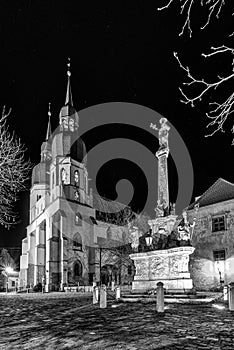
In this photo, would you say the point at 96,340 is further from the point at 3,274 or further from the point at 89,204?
the point at 3,274

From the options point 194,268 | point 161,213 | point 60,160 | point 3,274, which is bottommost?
point 3,274

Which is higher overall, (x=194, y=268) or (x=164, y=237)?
(x=164, y=237)

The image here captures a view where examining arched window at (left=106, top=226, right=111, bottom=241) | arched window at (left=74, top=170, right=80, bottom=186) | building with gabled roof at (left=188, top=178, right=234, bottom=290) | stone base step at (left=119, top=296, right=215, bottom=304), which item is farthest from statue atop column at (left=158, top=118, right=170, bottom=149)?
arched window at (left=106, top=226, right=111, bottom=241)

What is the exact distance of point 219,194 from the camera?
33.9m

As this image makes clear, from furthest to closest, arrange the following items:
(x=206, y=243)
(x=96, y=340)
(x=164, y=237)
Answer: (x=206, y=243), (x=164, y=237), (x=96, y=340)

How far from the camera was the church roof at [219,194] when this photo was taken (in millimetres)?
33062

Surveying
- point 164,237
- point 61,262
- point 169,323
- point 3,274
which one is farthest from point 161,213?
point 3,274

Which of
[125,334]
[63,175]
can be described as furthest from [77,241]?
[125,334]

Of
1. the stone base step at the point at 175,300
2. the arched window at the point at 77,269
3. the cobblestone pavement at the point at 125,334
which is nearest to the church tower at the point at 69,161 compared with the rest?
the arched window at the point at 77,269

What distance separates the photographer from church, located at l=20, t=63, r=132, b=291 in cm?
5472

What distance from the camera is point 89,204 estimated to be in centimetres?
6781

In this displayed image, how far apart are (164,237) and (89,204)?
4573 cm

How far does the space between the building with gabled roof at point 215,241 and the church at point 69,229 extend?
68.8ft

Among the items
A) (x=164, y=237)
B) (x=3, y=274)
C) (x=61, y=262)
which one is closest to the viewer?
(x=164, y=237)
